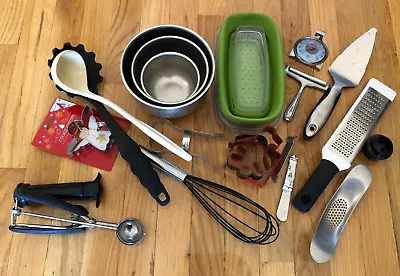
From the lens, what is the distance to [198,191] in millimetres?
728

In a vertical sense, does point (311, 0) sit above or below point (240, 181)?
above

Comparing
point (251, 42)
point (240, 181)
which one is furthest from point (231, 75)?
point (240, 181)

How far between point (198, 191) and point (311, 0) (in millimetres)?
452

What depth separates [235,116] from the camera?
2.32 ft

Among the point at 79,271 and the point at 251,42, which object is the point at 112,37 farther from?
the point at 79,271

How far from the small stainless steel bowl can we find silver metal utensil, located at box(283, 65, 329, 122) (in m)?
0.17

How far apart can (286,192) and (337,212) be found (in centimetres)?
9

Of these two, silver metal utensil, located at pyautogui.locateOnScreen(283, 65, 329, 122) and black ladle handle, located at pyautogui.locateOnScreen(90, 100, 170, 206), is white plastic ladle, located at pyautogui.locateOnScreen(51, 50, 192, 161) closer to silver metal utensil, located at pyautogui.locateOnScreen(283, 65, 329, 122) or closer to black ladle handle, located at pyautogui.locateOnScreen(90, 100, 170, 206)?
black ladle handle, located at pyautogui.locateOnScreen(90, 100, 170, 206)

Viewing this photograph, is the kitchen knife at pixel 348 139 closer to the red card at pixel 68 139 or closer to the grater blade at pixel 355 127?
the grater blade at pixel 355 127

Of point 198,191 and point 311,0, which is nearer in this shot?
point 198,191

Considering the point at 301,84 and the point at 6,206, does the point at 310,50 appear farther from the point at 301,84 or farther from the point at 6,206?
the point at 6,206

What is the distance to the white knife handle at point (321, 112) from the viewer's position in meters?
0.75

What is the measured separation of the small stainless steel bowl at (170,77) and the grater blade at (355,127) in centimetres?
26

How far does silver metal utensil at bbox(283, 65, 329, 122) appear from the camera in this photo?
771 mm
